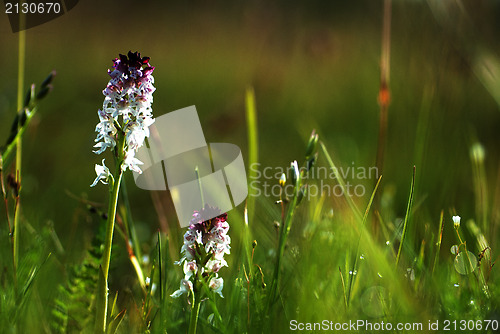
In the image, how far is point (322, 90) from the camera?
14.1 ft

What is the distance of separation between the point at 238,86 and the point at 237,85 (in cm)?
3

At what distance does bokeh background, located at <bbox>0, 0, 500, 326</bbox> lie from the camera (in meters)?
2.47

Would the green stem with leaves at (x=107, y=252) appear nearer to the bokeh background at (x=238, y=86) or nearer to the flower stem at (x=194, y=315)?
the flower stem at (x=194, y=315)

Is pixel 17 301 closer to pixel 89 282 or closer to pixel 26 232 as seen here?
pixel 89 282

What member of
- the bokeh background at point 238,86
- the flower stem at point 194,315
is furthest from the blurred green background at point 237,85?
the flower stem at point 194,315

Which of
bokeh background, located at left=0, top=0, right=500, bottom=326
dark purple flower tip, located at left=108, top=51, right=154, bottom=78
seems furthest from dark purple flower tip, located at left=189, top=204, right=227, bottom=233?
bokeh background, located at left=0, top=0, right=500, bottom=326

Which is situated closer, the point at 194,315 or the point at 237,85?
the point at 194,315

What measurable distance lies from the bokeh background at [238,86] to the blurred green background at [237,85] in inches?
0.4

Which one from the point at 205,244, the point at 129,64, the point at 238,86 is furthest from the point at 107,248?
the point at 238,86

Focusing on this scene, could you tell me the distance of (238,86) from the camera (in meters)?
4.20

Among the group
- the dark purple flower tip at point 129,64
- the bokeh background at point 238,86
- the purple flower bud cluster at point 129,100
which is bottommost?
the bokeh background at point 238,86

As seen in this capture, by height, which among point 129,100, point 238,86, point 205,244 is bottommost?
point 238,86

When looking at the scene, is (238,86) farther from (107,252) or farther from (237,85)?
(107,252)

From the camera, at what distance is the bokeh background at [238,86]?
247cm
